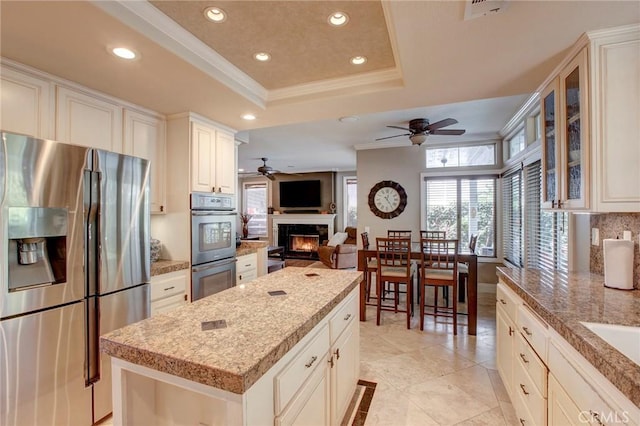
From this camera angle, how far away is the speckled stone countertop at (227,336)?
943mm

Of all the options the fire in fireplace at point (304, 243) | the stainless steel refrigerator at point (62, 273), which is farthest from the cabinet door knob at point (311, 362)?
the fire in fireplace at point (304, 243)

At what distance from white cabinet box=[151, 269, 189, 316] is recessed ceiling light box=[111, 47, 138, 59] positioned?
1687 millimetres

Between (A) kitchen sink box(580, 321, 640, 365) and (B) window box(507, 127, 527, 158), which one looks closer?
(A) kitchen sink box(580, 321, 640, 365)

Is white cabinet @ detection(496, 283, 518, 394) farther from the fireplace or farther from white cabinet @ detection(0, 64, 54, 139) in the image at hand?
the fireplace

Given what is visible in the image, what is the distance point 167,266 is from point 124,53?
5.50 feet

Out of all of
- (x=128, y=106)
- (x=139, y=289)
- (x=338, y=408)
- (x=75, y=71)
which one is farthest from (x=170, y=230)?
(x=338, y=408)

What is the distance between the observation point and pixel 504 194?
4691 mm

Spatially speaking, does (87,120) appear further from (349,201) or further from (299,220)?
(349,201)

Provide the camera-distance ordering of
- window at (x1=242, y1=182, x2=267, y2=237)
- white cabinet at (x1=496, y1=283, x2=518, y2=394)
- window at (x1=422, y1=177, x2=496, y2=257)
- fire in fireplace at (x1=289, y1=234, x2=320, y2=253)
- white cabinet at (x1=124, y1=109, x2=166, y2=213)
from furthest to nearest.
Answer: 1. window at (x1=242, y1=182, x2=267, y2=237)
2. fire in fireplace at (x1=289, y1=234, x2=320, y2=253)
3. window at (x1=422, y1=177, x2=496, y2=257)
4. white cabinet at (x1=124, y1=109, x2=166, y2=213)
5. white cabinet at (x1=496, y1=283, x2=518, y2=394)

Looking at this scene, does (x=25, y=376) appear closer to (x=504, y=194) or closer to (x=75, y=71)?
→ (x=75, y=71)

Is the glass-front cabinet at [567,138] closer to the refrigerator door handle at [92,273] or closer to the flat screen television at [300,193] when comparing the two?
the refrigerator door handle at [92,273]

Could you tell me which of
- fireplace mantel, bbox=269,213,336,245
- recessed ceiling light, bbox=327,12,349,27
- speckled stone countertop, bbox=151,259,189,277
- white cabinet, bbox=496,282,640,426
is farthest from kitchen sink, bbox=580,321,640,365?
fireplace mantel, bbox=269,213,336,245

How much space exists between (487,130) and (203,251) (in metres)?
4.38

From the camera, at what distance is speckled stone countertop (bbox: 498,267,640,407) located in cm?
95
